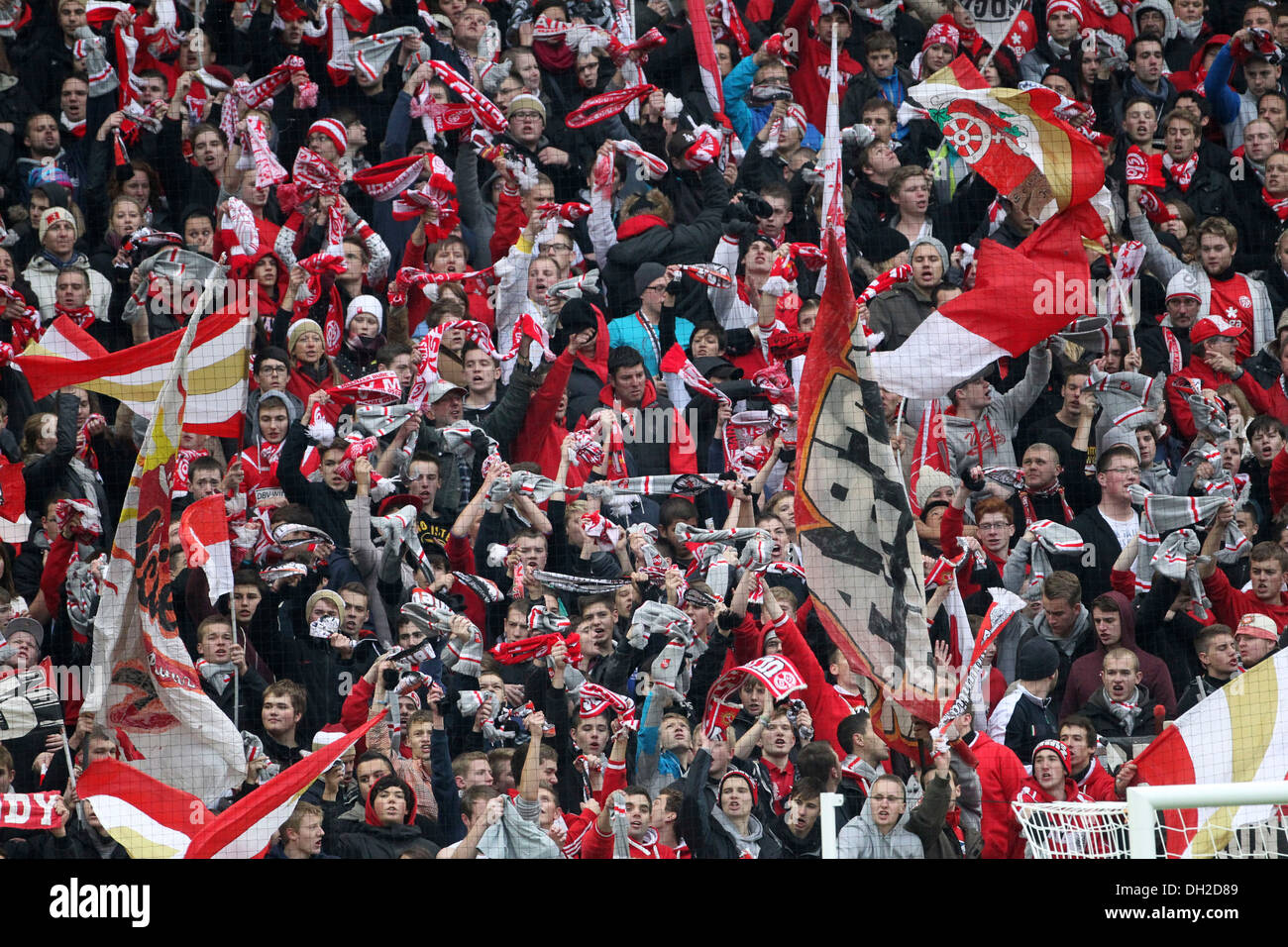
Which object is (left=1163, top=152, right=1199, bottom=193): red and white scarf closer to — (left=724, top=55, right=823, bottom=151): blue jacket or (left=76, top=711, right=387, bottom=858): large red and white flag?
(left=724, top=55, right=823, bottom=151): blue jacket

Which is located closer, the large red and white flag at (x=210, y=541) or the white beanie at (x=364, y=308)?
the large red and white flag at (x=210, y=541)

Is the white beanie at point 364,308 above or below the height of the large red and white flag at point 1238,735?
above

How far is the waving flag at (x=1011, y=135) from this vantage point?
8227 mm

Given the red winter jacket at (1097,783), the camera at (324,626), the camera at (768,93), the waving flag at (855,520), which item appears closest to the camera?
the waving flag at (855,520)

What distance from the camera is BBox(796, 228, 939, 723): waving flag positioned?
6672 mm

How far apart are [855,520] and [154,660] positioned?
7.78 feet

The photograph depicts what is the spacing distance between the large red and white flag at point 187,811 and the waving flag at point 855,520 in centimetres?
151

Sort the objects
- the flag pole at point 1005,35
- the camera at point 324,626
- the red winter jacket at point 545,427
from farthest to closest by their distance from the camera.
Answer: the flag pole at point 1005,35 → the red winter jacket at point 545,427 → the camera at point 324,626

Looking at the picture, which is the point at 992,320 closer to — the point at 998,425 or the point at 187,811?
the point at 998,425

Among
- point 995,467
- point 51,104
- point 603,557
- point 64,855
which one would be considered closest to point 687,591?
point 603,557

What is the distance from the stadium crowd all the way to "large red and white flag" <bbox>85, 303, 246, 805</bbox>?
81 mm

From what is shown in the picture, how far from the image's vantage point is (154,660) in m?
7.20

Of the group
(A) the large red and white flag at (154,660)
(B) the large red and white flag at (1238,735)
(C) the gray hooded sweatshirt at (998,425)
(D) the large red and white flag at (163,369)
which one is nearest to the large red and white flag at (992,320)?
(C) the gray hooded sweatshirt at (998,425)

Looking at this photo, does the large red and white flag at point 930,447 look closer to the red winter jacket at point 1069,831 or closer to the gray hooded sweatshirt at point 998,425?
the gray hooded sweatshirt at point 998,425
